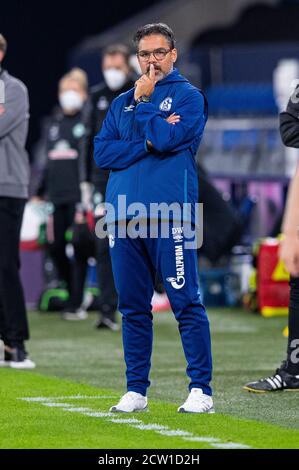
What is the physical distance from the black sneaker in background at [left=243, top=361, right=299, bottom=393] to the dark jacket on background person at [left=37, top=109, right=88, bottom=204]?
5227 millimetres

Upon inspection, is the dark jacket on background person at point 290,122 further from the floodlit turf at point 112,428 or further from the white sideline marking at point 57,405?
the white sideline marking at point 57,405

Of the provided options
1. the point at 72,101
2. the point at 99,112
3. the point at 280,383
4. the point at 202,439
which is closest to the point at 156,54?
the point at 202,439

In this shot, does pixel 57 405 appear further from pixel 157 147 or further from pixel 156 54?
pixel 156 54

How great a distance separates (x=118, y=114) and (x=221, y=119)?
1148cm

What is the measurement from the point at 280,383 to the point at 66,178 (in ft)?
17.9

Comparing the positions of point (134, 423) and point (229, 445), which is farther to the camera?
point (134, 423)

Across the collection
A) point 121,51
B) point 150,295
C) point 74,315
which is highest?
point 121,51

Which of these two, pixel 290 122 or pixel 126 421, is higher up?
pixel 290 122

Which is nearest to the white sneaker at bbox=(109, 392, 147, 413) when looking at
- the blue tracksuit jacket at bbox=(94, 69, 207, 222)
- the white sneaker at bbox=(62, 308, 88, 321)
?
the blue tracksuit jacket at bbox=(94, 69, 207, 222)

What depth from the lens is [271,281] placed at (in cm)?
1226

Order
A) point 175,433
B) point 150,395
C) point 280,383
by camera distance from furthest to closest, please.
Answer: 1. point 280,383
2. point 150,395
3. point 175,433

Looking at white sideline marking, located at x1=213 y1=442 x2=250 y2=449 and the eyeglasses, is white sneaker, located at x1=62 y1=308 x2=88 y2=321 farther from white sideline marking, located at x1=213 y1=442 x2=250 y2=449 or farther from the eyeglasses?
white sideline marking, located at x1=213 y1=442 x2=250 y2=449

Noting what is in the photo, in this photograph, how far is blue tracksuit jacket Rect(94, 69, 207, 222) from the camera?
599cm

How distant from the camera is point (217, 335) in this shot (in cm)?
1038
